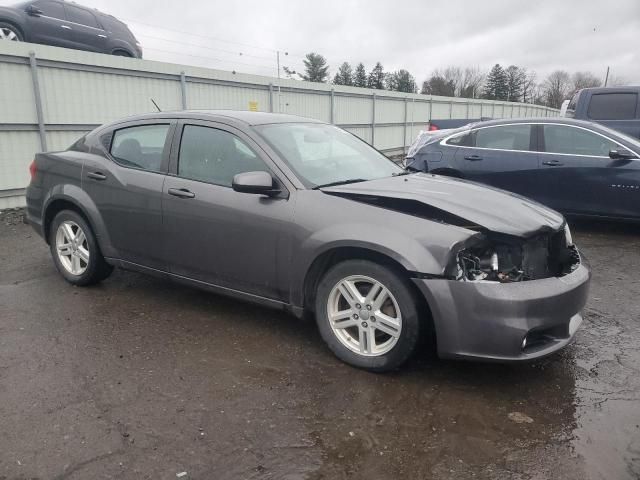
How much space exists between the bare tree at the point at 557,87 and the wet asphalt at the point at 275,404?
3653 inches

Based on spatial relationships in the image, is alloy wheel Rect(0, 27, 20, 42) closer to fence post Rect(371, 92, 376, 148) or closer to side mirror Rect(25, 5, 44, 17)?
side mirror Rect(25, 5, 44, 17)

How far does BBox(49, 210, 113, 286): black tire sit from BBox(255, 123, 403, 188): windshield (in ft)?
6.30

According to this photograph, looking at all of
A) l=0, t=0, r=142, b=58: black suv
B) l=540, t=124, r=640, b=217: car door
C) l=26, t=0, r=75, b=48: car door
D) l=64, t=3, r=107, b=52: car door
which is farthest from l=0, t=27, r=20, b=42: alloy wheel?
A: l=540, t=124, r=640, b=217: car door

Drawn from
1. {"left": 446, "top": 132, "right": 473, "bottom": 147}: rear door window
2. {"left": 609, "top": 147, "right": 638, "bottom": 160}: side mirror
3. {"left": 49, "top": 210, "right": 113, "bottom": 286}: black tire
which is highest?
{"left": 446, "top": 132, "right": 473, "bottom": 147}: rear door window

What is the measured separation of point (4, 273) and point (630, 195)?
733cm

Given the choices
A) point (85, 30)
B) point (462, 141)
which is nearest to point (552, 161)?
point (462, 141)

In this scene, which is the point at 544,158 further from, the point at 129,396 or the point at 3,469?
the point at 3,469

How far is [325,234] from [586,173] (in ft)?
16.4

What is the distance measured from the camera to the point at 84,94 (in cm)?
916

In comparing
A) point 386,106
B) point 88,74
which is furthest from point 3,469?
point 386,106

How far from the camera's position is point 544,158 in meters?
Result: 7.05

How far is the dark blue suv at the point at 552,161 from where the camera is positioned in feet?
21.6

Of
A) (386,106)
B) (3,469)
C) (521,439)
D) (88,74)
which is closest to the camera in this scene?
(3,469)

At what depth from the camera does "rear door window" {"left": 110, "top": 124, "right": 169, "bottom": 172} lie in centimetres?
420
